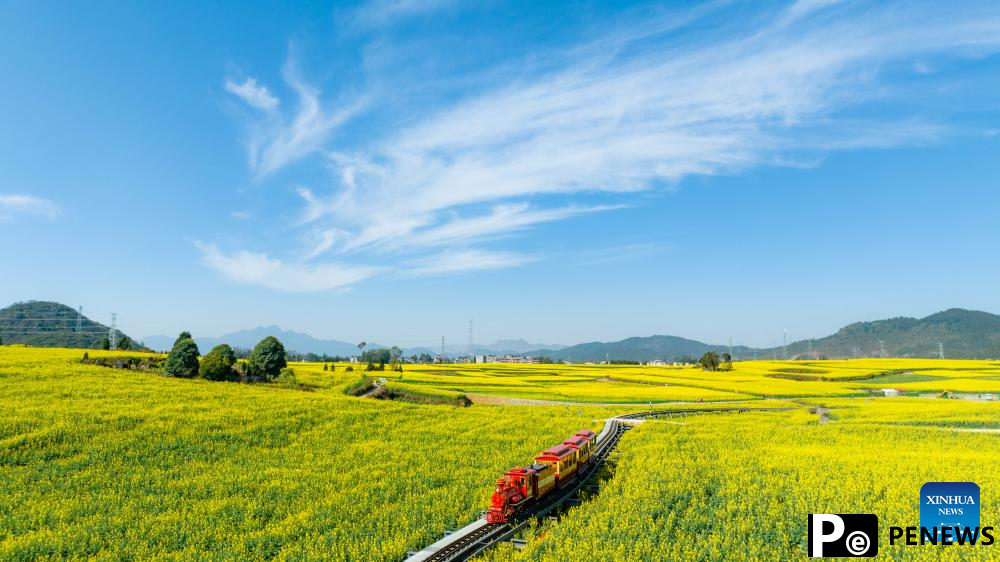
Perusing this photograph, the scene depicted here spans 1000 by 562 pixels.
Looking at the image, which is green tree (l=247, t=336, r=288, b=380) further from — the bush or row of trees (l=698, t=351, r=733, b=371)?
row of trees (l=698, t=351, r=733, b=371)

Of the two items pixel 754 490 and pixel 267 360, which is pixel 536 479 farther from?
pixel 267 360

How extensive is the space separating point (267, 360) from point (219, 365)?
7123mm

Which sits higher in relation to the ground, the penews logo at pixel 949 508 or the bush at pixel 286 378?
the bush at pixel 286 378

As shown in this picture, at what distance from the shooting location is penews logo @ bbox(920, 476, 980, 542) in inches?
851

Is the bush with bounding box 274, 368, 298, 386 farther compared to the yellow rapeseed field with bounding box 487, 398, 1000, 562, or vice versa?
the bush with bounding box 274, 368, 298, 386

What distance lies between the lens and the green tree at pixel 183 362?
6756 cm

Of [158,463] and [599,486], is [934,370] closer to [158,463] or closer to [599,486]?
[599,486]

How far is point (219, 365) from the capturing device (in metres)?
69.6

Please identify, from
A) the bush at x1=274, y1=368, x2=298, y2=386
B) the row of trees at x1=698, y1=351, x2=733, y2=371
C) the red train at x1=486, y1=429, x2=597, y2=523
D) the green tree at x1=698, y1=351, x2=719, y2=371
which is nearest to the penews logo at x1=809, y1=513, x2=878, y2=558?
the red train at x1=486, y1=429, x2=597, y2=523

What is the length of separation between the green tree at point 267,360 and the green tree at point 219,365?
286 centimetres

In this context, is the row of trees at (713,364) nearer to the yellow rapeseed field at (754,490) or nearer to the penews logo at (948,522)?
the yellow rapeseed field at (754,490)

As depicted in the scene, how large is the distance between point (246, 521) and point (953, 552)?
30186 mm

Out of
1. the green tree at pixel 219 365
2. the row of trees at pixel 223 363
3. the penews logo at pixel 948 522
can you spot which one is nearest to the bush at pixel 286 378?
the row of trees at pixel 223 363

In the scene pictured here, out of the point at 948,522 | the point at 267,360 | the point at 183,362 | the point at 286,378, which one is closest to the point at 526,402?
the point at 286,378
